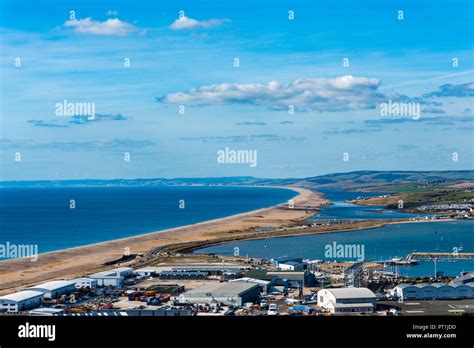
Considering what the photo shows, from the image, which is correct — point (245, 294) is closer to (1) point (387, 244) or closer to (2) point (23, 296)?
(2) point (23, 296)

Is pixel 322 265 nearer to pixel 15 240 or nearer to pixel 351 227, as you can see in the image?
pixel 351 227

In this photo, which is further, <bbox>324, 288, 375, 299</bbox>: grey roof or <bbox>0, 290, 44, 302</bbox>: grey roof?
<bbox>0, 290, 44, 302</bbox>: grey roof

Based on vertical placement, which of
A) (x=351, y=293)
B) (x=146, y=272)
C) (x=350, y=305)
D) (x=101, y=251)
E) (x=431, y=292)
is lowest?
(x=101, y=251)

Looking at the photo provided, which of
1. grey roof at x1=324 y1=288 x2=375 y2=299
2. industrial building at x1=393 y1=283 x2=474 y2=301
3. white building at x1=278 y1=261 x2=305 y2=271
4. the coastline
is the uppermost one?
grey roof at x1=324 y1=288 x2=375 y2=299

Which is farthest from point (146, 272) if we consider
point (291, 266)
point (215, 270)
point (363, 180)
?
point (363, 180)

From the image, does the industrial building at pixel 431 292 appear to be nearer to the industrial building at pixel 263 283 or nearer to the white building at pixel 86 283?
the industrial building at pixel 263 283

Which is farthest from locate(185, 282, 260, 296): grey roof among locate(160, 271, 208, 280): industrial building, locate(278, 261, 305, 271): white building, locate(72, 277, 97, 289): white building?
locate(278, 261, 305, 271): white building

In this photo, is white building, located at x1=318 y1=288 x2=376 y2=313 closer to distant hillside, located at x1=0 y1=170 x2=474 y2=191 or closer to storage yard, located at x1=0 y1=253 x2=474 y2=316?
storage yard, located at x1=0 y1=253 x2=474 y2=316
